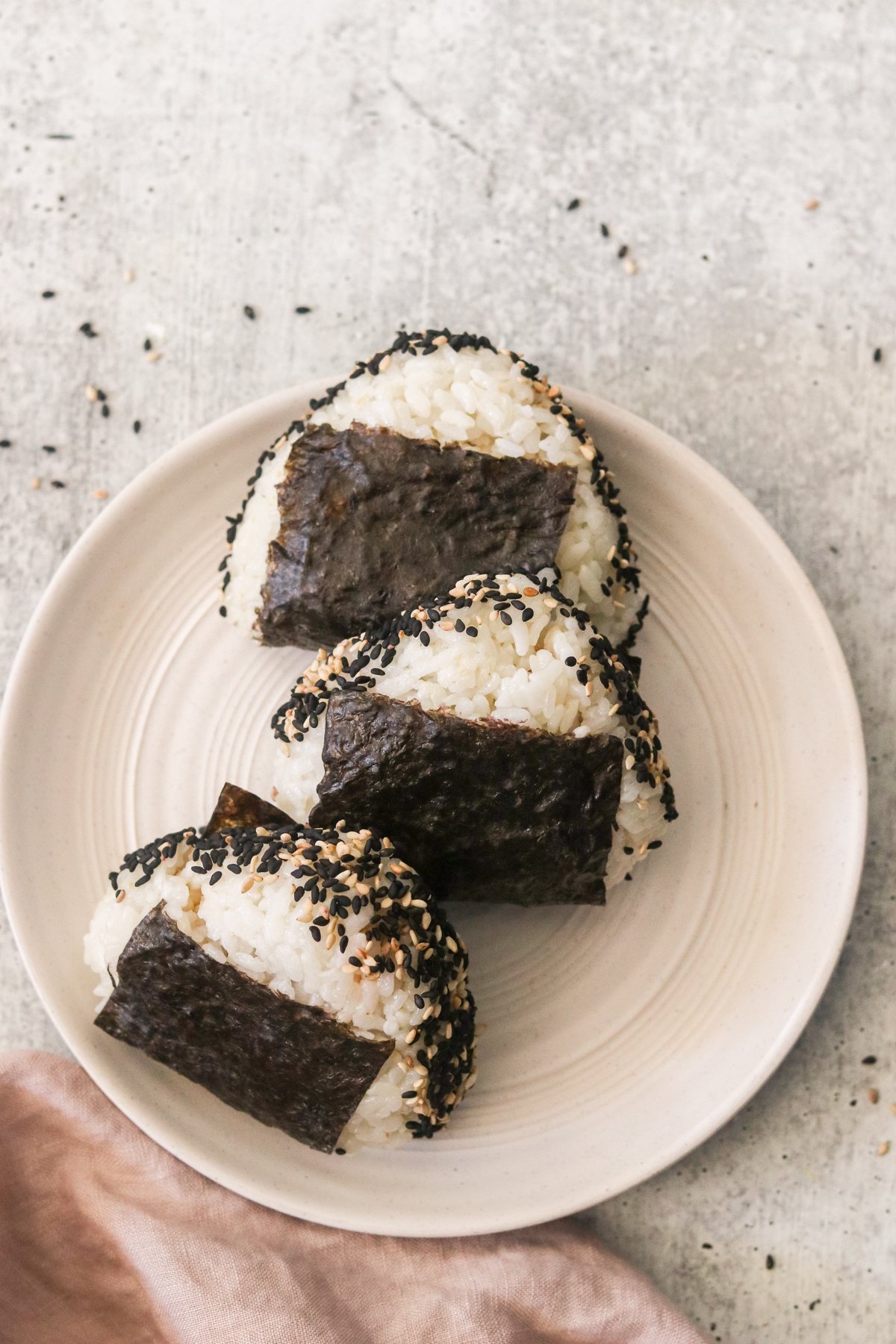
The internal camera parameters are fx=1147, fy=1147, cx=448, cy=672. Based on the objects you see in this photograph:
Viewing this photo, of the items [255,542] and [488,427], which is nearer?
[488,427]

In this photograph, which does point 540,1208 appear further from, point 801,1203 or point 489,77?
point 489,77

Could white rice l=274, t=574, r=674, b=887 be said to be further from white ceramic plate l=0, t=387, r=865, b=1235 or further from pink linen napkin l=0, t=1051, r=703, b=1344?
pink linen napkin l=0, t=1051, r=703, b=1344

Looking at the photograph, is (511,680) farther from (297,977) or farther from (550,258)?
(550,258)

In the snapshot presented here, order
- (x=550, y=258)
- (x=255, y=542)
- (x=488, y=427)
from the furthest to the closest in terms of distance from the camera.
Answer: (x=550, y=258) → (x=255, y=542) → (x=488, y=427)

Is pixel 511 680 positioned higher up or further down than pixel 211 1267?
higher up

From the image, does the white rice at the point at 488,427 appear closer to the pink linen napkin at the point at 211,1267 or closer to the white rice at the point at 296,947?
the white rice at the point at 296,947

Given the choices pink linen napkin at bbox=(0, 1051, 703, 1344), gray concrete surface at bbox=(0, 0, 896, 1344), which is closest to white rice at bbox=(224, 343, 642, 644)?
gray concrete surface at bbox=(0, 0, 896, 1344)

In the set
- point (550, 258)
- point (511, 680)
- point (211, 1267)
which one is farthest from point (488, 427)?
point (211, 1267)

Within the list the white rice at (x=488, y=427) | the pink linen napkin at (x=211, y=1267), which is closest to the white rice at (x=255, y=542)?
the white rice at (x=488, y=427)
